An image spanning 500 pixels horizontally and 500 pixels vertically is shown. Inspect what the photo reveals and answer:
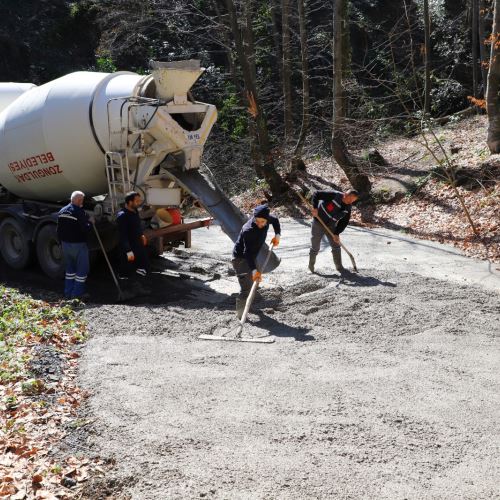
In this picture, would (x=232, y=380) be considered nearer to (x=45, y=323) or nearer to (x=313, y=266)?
(x=45, y=323)

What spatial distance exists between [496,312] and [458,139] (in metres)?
11.4

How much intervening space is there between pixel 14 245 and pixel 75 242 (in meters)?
2.81

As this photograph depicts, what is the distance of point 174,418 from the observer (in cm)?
563

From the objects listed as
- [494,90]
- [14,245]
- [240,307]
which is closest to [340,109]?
[494,90]

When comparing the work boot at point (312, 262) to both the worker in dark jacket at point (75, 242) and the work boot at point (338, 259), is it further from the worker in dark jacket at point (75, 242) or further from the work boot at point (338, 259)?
the worker in dark jacket at point (75, 242)

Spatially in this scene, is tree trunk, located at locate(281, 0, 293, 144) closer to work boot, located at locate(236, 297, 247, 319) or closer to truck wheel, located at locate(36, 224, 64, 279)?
truck wheel, located at locate(36, 224, 64, 279)

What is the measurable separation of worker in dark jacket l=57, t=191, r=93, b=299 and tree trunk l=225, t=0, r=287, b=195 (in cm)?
859

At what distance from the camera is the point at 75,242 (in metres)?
10.4

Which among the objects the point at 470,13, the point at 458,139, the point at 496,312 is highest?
the point at 470,13

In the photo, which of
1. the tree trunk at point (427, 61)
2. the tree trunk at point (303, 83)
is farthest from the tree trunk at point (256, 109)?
the tree trunk at point (427, 61)

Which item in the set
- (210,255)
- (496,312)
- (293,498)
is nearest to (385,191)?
(210,255)

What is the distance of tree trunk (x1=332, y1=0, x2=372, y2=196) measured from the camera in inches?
651

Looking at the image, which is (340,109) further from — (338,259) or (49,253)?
(49,253)

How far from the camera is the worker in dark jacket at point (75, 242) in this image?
10.2 meters
